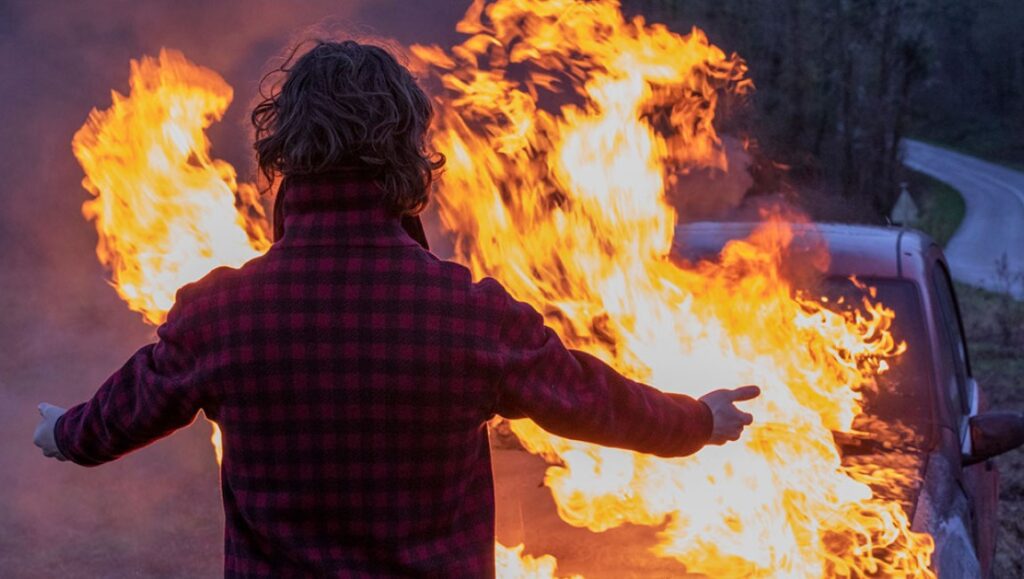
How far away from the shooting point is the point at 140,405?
83.7 inches

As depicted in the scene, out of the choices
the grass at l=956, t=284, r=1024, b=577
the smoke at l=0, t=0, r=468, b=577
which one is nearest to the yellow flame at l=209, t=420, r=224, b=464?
the grass at l=956, t=284, r=1024, b=577

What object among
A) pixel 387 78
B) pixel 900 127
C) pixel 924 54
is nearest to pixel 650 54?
pixel 387 78

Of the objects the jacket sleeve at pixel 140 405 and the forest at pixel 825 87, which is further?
the forest at pixel 825 87

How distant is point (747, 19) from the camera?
59.1 feet

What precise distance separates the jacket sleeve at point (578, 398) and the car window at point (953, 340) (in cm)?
244

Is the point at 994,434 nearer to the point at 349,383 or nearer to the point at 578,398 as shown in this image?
the point at 578,398

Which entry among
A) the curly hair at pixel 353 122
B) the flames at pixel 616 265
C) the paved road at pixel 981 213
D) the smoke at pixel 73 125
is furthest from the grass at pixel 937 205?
the curly hair at pixel 353 122

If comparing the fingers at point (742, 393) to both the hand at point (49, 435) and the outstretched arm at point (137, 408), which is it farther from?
the hand at point (49, 435)

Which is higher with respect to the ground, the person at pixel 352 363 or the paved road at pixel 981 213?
the paved road at pixel 981 213

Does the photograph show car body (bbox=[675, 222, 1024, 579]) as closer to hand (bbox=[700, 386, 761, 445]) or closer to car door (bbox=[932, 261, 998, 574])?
car door (bbox=[932, 261, 998, 574])

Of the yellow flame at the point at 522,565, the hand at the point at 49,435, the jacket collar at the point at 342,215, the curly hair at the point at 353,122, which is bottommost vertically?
the yellow flame at the point at 522,565

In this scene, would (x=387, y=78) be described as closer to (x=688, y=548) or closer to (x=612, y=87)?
(x=688, y=548)

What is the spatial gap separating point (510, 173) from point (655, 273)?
784mm

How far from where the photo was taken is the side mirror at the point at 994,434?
412 centimetres
